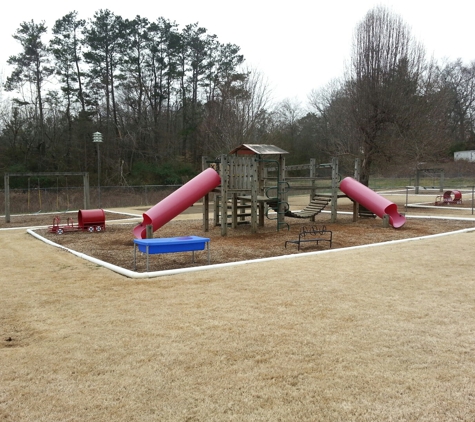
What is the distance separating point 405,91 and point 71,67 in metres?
29.7

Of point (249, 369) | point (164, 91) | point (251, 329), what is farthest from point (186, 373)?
point (164, 91)

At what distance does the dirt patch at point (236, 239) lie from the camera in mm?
8836

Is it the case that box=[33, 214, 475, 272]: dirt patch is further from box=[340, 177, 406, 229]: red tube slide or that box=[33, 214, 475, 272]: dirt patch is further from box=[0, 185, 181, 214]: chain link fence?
box=[0, 185, 181, 214]: chain link fence

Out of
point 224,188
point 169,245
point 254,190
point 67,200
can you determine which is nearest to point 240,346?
point 169,245

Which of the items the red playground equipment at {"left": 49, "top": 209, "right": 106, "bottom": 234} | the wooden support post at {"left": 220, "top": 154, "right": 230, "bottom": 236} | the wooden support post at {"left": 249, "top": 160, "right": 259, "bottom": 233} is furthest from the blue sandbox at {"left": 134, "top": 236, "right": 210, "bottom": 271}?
the red playground equipment at {"left": 49, "top": 209, "right": 106, "bottom": 234}

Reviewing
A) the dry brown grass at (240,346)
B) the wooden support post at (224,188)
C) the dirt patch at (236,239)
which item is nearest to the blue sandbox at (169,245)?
the dirt patch at (236,239)

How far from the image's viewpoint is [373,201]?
14.6m

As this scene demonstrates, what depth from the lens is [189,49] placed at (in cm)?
4512

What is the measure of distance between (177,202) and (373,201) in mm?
6770

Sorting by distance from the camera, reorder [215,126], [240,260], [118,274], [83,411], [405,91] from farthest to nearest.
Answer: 1. [215,126]
2. [405,91]
3. [240,260]
4. [118,274]
5. [83,411]

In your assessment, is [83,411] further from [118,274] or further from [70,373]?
[118,274]

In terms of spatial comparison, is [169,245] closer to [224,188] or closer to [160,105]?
[224,188]

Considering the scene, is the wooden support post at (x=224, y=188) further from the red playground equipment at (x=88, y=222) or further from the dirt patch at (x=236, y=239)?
the red playground equipment at (x=88, y=222)

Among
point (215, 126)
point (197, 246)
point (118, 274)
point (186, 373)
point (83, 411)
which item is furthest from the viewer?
point (215, 126)
